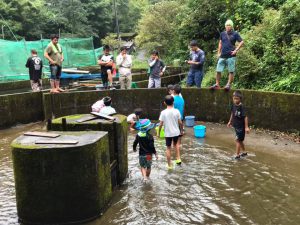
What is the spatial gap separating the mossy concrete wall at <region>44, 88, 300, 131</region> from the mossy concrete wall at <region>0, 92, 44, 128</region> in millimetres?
907

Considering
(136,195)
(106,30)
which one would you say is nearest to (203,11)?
(136,195)

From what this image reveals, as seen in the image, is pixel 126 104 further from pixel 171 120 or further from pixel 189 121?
pixel 171 120

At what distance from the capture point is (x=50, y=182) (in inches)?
216

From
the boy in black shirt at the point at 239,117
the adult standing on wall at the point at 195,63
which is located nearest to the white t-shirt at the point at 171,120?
the boy in black shirt at the point at 239,117

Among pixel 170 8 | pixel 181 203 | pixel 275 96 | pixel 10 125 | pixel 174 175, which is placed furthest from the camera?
pixel 170 8

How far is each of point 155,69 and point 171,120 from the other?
582 cm

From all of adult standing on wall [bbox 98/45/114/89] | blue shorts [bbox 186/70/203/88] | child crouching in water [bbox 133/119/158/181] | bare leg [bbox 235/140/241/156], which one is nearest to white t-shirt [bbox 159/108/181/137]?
child crouching in water [bbox 133/119/158/181]

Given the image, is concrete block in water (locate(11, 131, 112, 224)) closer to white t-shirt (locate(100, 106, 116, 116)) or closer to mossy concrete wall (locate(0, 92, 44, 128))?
white t-shirt (locate(100, 106, 116, 116))

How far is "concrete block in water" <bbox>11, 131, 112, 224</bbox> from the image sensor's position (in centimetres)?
546

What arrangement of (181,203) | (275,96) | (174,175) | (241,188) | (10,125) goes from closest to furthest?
(181,203), (241,188), (174,175), (275,96), (10,125)

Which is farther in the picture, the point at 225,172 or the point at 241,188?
the point at 225,172

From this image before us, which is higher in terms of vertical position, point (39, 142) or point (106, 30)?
point (106, 30)

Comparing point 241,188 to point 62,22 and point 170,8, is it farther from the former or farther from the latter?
point 62,22

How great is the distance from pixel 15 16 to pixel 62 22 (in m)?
6.42
